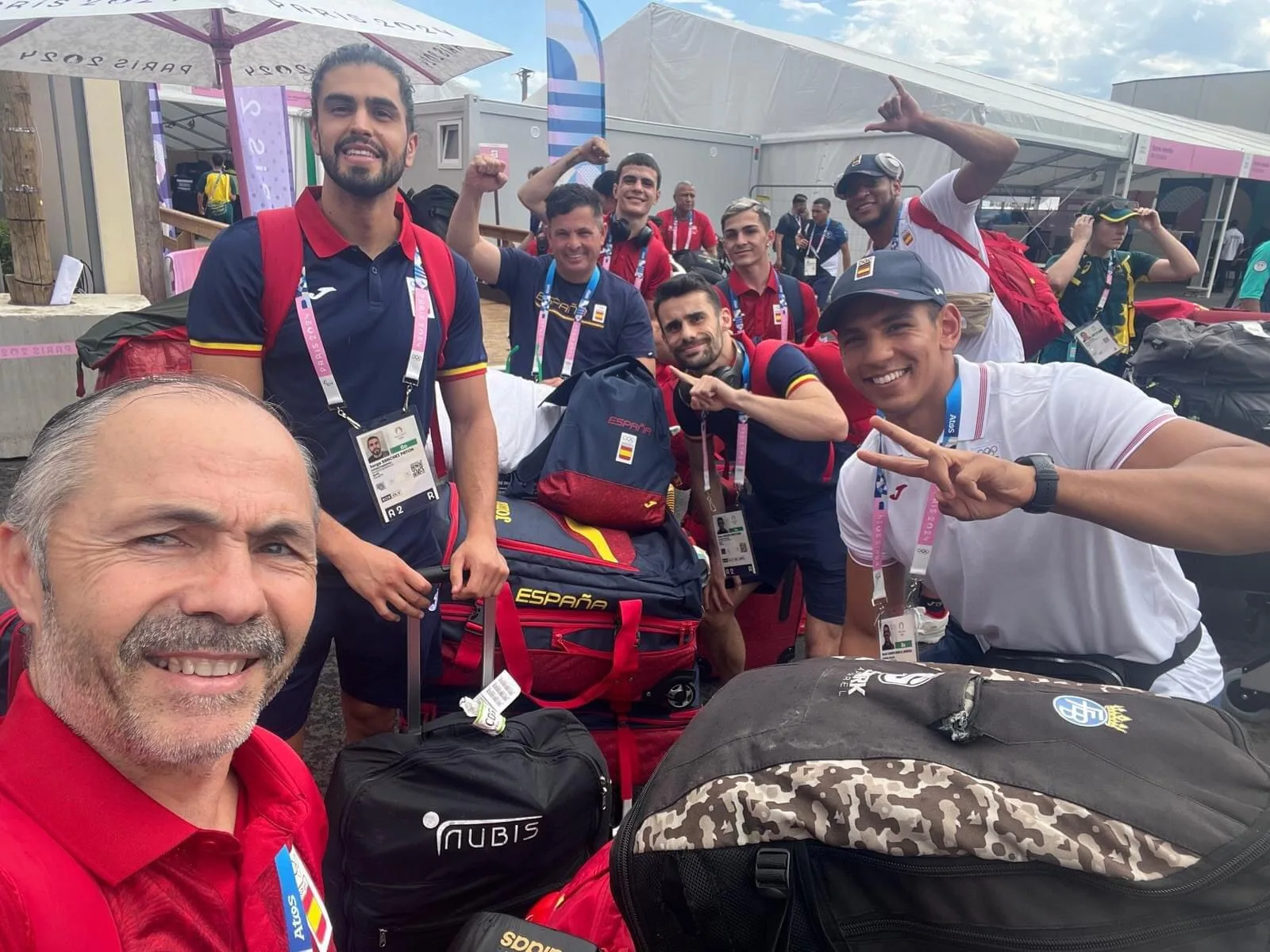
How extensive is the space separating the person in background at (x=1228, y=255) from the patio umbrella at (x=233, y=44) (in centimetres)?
2319

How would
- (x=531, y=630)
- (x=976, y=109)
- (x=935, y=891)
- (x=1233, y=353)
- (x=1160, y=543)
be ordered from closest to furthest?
(x=935, y=891), (x=1160, y=543), (x=531, y=630), (x=1233, y=353), (x=976, y=109)

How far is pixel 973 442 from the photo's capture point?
1.97m

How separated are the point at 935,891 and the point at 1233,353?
3.15 metres

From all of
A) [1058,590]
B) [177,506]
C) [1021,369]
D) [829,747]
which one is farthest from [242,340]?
[1058,590]

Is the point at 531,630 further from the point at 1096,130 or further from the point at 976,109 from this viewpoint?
the point at 1096,130

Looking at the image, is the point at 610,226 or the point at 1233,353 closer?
the point at 1233,353

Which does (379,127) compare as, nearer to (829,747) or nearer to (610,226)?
(829,747)

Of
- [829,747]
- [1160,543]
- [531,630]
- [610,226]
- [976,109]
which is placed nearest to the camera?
[829,747]

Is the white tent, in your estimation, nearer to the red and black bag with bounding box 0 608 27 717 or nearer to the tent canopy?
the tent canopy

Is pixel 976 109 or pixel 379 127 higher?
pixel 976 109

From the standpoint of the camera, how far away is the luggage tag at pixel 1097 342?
215 inches

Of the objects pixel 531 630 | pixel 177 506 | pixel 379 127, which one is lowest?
pixel 531 630

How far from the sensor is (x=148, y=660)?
0.98 m

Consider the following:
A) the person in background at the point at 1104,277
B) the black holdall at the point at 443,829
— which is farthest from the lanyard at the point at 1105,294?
the black holdall at the point at 443,829
